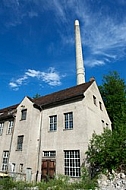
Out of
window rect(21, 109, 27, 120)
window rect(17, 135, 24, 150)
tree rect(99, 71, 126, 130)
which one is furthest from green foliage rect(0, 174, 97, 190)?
tree rect(99, 71, 126, 130)

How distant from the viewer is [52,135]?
1872 centimetres

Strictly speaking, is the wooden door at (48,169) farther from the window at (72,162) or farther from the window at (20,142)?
the window at (20,142)

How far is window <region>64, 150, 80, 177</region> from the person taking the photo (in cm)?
1585

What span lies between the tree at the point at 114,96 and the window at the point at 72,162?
14.4 metres

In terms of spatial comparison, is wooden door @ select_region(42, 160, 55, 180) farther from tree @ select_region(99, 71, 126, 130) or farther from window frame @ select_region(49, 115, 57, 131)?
tree @ select_region(99, 71, 126, 130)

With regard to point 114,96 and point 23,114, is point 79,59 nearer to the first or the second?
point 114,96

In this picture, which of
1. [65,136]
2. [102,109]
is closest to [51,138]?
[65,136]

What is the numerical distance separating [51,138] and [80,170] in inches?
185

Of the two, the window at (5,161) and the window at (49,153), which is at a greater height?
the window at (49,153)

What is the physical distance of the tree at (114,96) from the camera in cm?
3048

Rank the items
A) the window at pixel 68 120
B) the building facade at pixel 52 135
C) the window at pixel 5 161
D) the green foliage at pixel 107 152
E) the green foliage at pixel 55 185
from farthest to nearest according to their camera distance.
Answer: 1. the window at pixel 5 161
2. the window at pixel 68 120
3. the building facade at pixel 52 135
4. the green foliage at pixel 107 152
5. the green foliage at pixel 55 185

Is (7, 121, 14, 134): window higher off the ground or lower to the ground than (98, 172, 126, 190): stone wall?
higher

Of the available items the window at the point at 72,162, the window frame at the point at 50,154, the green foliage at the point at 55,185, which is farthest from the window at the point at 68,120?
the green foliage at the point at 55,185

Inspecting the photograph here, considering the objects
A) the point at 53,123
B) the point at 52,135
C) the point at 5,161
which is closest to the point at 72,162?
the point at 52,135
